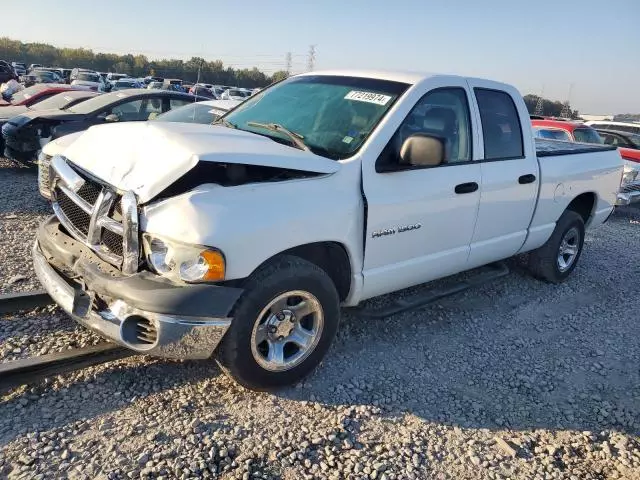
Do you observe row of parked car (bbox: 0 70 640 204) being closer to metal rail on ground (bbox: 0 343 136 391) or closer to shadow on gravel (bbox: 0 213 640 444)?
shadow on gravel (bbox: 0 213 640 444)

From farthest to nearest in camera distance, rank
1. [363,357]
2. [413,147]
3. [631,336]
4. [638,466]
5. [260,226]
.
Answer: [631,336] → [363,357] → [413,147] → [638,466] → [260,226]

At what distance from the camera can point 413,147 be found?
3.44 metres

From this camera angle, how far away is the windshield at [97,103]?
29.9 ft

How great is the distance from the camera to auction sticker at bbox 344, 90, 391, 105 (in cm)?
380

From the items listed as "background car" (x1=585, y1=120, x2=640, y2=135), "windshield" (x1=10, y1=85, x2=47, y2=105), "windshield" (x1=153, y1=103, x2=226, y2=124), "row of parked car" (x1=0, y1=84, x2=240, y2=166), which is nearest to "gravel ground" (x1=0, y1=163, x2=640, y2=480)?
"windshield" (x1=153, y1=103, x2=226, y2=124)

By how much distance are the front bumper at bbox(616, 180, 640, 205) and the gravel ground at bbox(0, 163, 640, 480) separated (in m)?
6.76

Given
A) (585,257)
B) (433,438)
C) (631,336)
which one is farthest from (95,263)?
(585,257)

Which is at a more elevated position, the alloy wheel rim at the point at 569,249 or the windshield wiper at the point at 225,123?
the windshield wiper at the point at 225,123

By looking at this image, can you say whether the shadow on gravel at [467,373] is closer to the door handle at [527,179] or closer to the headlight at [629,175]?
the door handle at [527,179]

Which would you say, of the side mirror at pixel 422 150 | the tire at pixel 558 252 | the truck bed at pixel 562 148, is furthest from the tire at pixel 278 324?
the tire at pixel 558 252

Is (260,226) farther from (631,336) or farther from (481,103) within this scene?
(631,336)

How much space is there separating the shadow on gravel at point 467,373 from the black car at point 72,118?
6101mm

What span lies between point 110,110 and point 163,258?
7.32 metres

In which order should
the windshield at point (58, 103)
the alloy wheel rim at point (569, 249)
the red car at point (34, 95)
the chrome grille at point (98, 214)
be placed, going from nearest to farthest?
the chrome grille at point (98, 214), the alloy wheel rim at point (569, 249), the windshield at point (58, 103), the red car at point (34, 95)
